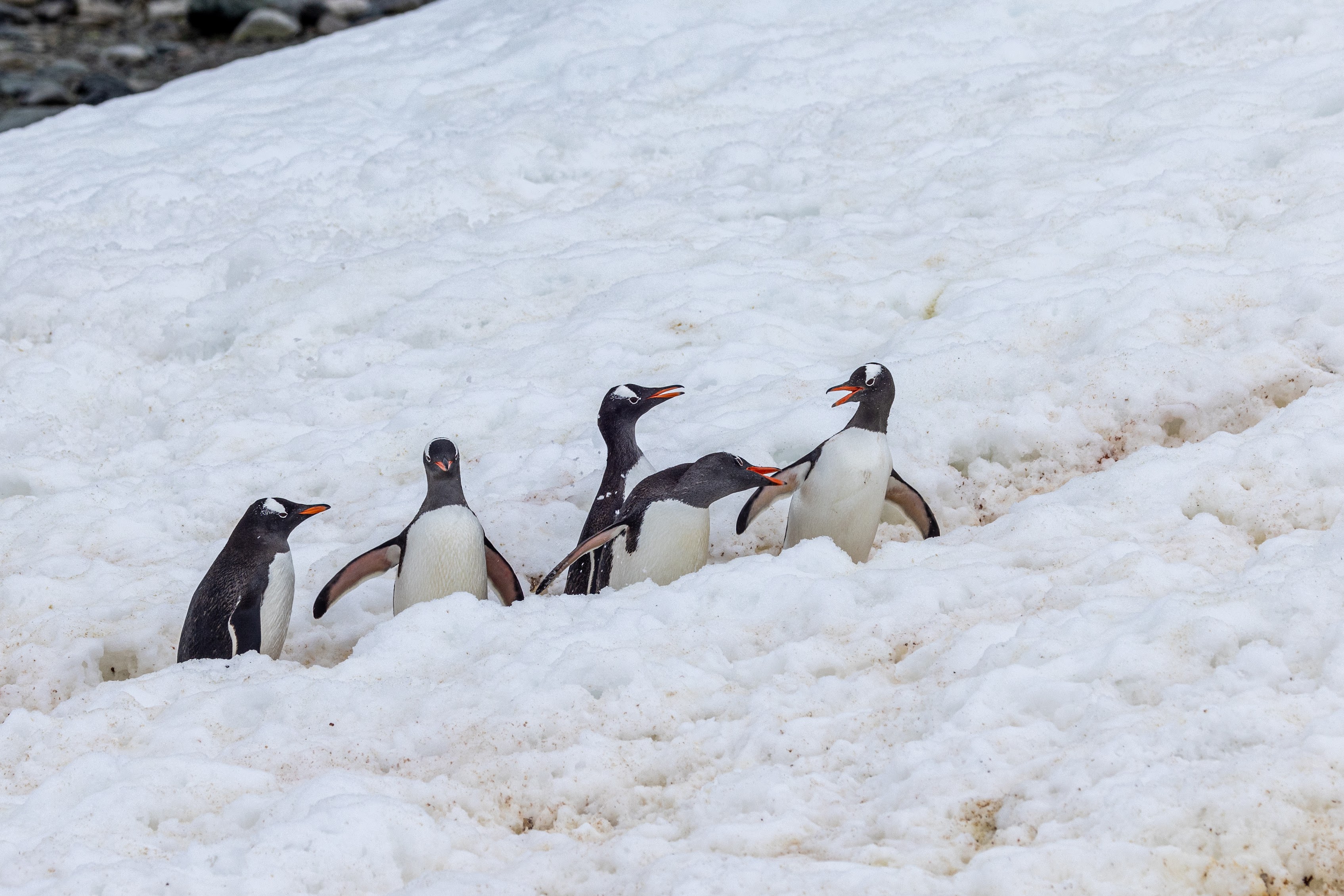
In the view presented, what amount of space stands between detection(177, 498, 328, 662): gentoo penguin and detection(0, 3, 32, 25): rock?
16023 millimetres

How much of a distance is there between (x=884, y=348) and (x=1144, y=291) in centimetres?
116

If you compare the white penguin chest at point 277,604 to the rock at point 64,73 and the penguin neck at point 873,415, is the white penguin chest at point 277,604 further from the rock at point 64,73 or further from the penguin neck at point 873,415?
the rock at point 64,73

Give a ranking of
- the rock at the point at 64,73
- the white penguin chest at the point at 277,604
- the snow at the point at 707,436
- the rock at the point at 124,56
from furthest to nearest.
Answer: the rock at the point at 124,56 < the rock at the point at 64,73 < the white penguin chest at the point at 277,604 < the snow at the point at 707,436

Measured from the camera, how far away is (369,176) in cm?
781

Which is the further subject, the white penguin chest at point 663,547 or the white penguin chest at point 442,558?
the white penguin chest at point 663,547

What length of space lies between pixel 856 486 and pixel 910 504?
→ 288 mm

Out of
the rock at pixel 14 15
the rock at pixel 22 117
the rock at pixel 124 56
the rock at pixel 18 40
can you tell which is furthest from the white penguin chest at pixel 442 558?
the rock at pixel 14 15

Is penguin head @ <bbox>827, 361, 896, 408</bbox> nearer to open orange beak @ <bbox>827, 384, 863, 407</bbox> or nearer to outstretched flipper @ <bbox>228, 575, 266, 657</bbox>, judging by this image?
open orange beak @ <bbox>827, 384, 863, 407</bbox>

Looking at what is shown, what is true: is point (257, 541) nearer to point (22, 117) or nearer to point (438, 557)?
point (438, 557)

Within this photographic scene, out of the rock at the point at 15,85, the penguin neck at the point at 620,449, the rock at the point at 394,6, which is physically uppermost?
the rock at the point at 394,6

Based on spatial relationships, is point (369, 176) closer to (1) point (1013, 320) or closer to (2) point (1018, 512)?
(1) point (1013, 320)

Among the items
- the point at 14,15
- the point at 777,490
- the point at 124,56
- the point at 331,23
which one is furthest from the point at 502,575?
the point at 14,15

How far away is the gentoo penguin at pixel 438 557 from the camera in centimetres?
421

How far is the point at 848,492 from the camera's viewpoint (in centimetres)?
432
